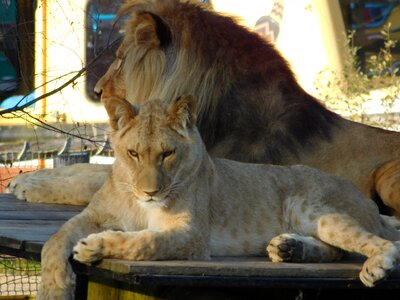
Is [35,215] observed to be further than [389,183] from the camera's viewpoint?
No

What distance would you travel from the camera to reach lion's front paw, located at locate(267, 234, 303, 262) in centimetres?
334

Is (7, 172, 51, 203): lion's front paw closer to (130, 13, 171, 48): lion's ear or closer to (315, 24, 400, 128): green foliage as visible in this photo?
(130, 13, 171, 48): lion's ear

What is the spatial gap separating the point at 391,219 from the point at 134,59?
1.34 m

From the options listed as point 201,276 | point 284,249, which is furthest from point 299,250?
point 201,276

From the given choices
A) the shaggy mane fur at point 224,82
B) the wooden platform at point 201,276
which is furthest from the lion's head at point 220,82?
the wooden platform at point 201,276

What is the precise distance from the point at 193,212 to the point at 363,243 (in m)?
0.50

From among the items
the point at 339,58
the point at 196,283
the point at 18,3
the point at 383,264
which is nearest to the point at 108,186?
the point at 196,283

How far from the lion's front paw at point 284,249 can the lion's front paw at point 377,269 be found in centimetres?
26

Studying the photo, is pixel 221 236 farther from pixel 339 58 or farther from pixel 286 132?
pixel 339 58

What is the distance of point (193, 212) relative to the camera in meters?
3.41

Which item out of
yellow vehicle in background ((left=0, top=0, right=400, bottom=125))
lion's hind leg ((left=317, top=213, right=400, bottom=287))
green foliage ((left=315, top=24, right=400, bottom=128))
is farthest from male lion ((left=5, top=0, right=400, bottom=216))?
green foliage ((left=315, top=24, right=400, bottom=128))

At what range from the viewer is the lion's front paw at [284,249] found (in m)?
3.34

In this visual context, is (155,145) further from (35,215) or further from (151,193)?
(35,215)

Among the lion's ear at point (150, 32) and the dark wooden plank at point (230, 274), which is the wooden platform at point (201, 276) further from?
the lion's ear at point (150, 32)
